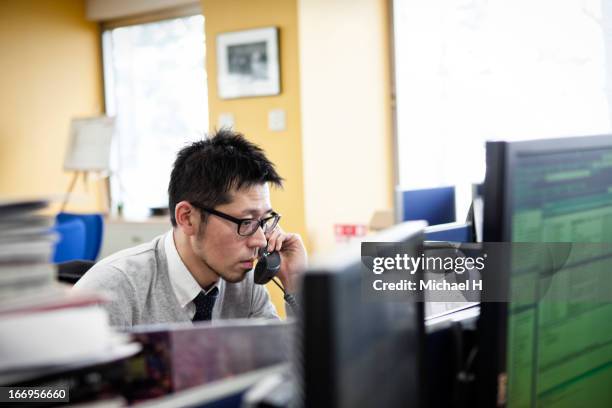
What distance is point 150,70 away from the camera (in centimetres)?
568

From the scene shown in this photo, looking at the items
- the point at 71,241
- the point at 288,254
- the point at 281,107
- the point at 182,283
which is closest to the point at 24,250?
the point at 182,283

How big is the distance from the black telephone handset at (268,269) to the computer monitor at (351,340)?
121cm

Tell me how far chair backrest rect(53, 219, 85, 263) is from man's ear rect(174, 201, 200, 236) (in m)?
1.56

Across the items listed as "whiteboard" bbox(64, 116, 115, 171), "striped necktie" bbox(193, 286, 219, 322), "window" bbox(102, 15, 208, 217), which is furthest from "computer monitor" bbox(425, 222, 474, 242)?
"whiteboard" bbox(64, 116, 115, 171)

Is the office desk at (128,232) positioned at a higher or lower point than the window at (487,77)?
lower

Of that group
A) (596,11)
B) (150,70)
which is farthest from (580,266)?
(150,70)

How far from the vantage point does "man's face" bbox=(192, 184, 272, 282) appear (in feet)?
6.37

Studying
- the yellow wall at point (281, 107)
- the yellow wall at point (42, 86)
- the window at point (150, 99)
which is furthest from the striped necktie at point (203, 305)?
the yellow wall at point (42, 86)

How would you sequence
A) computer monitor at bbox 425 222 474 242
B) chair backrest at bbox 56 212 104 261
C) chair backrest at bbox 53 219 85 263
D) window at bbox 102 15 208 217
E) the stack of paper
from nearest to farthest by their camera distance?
the stack of paper < computer monitor at bbox 425 222 474 242 < chair backrest at bbox 53 219 85 263 < chair backrest at bbox 56 212 104 261 < window at bbox 102 15 208 217

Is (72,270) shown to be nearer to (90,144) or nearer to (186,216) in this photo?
(186,216)

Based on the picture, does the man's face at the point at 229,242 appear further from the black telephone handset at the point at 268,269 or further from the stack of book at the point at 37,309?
the stack of book at the point at 37,309

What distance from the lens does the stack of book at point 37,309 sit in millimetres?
691

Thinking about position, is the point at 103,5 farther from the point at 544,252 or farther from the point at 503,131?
the point at 544,252

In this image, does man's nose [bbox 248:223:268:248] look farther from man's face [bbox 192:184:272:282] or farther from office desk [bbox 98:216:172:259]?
office desk [bbox 98:216:172:259]
